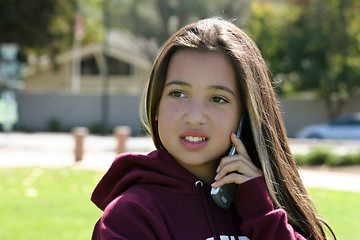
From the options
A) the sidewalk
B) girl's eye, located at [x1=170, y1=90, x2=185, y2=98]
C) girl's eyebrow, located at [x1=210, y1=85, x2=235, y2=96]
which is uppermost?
girl's eyebrow, located at [x1=210, y1=85, x2=235, y2=96]

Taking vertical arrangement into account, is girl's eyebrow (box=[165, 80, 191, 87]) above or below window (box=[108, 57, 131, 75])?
above

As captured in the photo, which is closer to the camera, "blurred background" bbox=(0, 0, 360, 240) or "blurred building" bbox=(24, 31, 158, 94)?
"blurred background" bbox=(0, 0, 360, 240)

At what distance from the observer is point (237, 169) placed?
1852mm

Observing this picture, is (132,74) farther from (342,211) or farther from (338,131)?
(342,211)

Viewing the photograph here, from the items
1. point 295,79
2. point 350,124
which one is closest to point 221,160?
point 350,124

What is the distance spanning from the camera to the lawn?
630cm

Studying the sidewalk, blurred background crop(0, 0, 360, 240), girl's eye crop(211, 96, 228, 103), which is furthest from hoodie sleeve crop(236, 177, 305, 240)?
blurred background crop(0, 0, 360, 240)

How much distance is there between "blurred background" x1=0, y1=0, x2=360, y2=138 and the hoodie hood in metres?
23.0

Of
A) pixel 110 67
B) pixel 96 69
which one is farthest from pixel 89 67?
pixel 110 67

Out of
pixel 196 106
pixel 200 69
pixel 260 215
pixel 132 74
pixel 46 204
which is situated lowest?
pixel 132 74

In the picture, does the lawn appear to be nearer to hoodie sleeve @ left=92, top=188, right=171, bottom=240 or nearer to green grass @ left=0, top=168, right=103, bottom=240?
green grass @ left=0, top=168, right=103, bottom=240

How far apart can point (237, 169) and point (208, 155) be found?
12 cm

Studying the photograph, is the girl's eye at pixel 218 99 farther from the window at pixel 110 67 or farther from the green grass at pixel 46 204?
the window at pixel 110 67

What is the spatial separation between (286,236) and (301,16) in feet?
92.1
